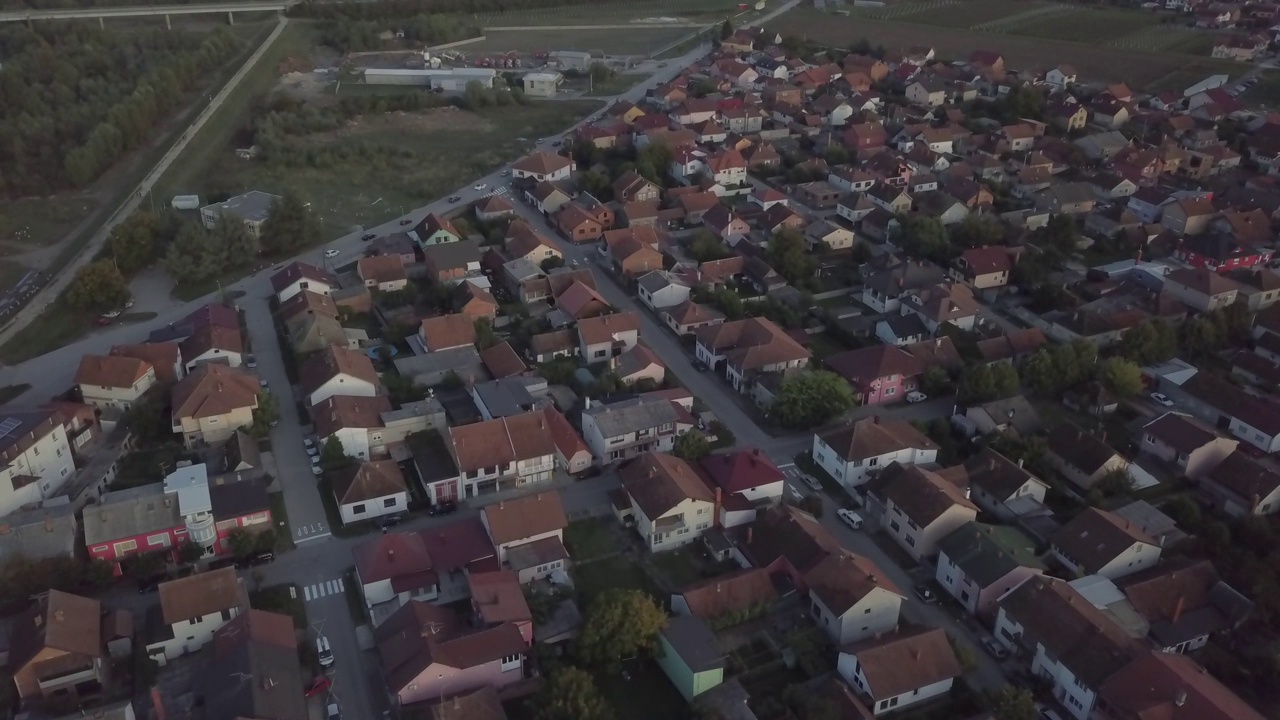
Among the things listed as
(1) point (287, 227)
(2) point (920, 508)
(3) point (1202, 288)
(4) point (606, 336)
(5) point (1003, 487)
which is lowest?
(5) point (1003, 487)

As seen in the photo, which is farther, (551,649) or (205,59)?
(205,59)

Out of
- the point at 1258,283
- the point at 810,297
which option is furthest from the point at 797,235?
the point at 1258,283

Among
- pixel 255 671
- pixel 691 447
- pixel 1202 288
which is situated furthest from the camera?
pixel 1202 288

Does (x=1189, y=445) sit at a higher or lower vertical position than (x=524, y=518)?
higher

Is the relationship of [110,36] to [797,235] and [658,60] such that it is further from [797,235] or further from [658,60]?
[797,235]

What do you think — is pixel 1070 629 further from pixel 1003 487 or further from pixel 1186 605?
pixel 1003 487

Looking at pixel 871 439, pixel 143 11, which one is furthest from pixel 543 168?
pixel 143 11

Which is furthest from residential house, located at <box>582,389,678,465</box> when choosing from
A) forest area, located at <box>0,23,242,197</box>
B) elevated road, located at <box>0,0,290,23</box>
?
elevated road, located at <box>0,0,290,23</box>

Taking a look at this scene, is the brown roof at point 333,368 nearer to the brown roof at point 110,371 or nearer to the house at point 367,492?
the house at point 367,492
